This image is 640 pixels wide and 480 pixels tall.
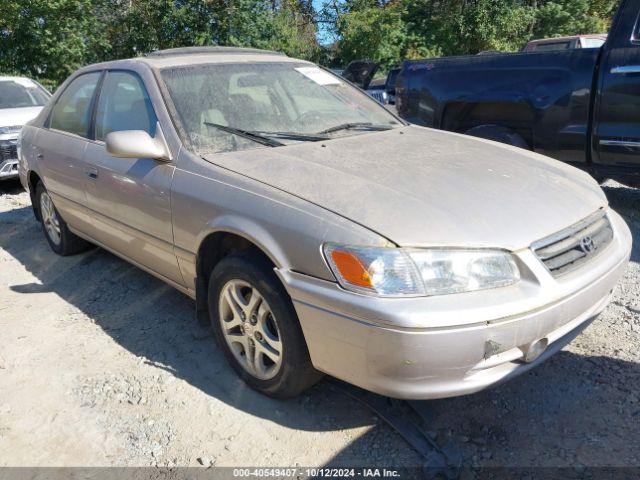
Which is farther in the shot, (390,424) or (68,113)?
(68,113)

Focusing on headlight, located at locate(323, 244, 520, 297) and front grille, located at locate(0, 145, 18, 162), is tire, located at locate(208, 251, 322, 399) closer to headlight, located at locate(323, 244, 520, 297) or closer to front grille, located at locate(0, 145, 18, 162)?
headlight, located at locate(323, 244, 520, 297)

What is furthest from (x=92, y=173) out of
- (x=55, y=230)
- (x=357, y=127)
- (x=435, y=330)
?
(x=435, y=330)

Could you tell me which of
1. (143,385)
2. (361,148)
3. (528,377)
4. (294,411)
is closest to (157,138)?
(361,148)

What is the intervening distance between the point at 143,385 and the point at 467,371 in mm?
1764

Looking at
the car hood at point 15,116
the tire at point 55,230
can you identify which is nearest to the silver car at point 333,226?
the tire at point 55,230

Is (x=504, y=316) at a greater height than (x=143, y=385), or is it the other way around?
(x=504, y=316)

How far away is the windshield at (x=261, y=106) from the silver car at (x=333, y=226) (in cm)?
1

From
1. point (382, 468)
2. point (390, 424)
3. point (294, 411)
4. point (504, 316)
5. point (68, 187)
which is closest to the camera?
point (504, 316)

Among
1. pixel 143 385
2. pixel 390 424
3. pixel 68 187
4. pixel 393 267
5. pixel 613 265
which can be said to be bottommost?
pixel 143 385

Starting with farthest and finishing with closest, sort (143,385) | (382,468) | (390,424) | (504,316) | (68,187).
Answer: (68,187)
(143,385)
(390,424)
(382,468)
(504,316)

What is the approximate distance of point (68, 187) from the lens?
433 cm

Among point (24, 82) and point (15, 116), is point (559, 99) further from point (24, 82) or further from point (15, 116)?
point (24, 82)

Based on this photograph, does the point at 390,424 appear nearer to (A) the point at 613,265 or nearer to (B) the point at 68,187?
(A) the point at 613,265

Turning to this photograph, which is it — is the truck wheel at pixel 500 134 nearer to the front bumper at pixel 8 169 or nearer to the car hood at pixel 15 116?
the front bumper at pixel 8 169
